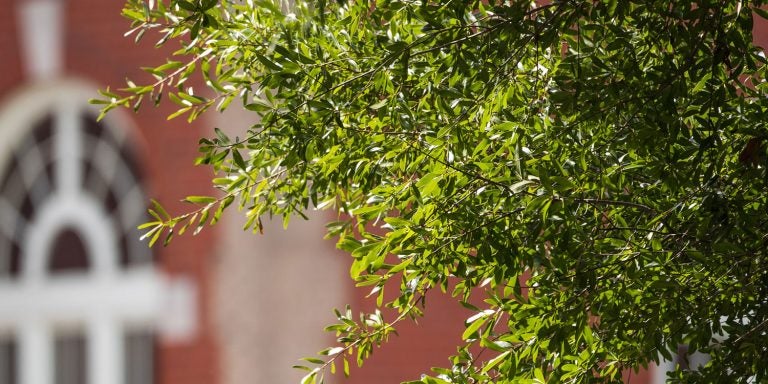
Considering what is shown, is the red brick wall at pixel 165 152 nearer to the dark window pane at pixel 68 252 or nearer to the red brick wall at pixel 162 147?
the red brick wall at pixel 162 147

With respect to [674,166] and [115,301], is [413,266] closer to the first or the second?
[674,166]

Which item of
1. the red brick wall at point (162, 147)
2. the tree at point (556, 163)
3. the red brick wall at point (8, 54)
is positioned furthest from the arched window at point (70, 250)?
the tree at point (556, 163)

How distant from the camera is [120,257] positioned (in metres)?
9.19

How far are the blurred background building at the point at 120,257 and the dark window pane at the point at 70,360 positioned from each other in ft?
0.03

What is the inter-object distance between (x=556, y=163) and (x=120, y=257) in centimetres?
680

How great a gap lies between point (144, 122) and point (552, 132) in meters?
6.22

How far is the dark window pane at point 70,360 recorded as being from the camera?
369 inches

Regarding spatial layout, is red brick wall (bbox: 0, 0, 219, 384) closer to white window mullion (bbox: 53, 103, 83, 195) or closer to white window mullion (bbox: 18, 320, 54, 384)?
white window mullion (bbox: 53, 103, 83, 195)

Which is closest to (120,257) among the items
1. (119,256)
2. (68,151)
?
(119,256)

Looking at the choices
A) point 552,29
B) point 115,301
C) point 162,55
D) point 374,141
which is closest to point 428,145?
point 374,141

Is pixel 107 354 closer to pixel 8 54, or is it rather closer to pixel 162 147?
pixel 162 147

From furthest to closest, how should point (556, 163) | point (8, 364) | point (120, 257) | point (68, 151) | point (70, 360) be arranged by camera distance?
point (8, 364), point (70, 360), point (68, 151), point (120, 257), point (556, 163)

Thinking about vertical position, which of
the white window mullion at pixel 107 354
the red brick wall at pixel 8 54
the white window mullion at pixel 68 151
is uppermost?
the red brick wall at pixel 8 54

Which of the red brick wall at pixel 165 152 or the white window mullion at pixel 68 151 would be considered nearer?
the red brick wall at pixel 165 152
